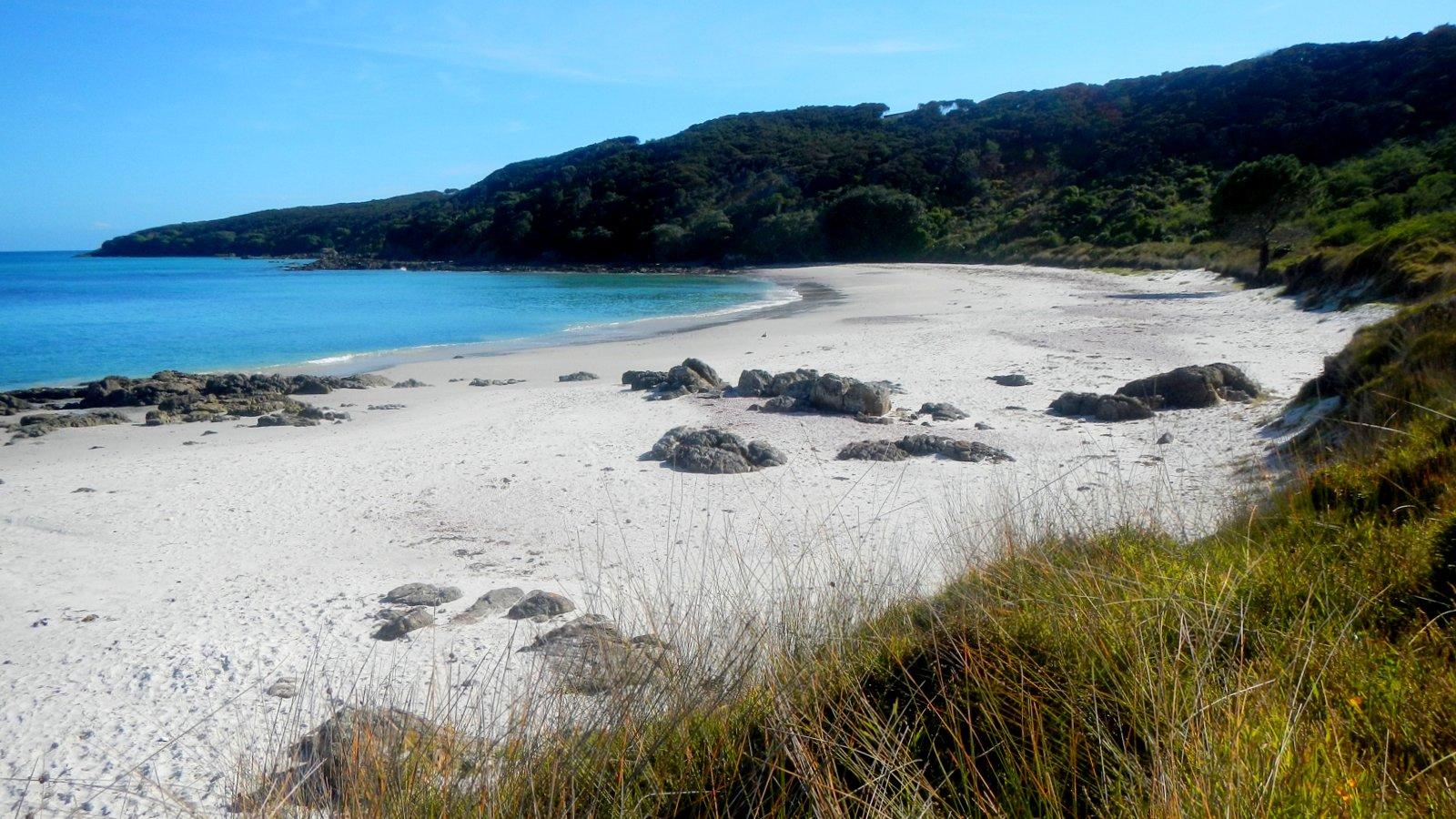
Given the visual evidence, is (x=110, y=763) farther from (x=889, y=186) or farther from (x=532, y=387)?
(x=889, y=186)

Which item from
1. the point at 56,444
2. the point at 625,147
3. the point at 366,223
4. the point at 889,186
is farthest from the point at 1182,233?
the point at 366,223

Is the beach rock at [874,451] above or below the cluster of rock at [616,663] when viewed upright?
below

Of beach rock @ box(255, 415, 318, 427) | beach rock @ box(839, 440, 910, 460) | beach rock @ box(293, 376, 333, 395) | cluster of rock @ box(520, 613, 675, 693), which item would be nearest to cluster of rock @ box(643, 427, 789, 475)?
beach rock @ box(839, 440, 910, 460)

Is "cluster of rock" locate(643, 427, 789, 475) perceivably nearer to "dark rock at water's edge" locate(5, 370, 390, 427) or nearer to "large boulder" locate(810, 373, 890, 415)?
"large boulder" locate(810, 373, 890, 415)

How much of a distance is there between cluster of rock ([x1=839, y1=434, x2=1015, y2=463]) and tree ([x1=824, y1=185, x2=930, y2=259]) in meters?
53.8

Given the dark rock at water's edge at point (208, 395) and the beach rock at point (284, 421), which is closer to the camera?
the beach rock at point (284, 421)

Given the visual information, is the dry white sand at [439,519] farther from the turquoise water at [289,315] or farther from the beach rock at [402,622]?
the turquoise water at [289,315]

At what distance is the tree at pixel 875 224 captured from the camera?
6159 cm

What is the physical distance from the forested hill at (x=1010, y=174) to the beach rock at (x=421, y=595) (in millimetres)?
24934

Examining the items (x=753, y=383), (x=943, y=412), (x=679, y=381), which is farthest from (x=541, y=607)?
(x=679, y=381)

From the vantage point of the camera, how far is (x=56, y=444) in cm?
1195

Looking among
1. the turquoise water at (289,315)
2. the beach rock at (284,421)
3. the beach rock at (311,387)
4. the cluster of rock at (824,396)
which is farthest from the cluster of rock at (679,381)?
the turquoise water at (289,315)

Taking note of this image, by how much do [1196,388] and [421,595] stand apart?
28.3 feet

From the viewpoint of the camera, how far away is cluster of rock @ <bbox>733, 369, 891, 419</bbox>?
10891 mm
